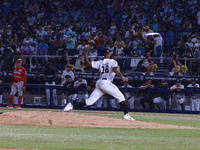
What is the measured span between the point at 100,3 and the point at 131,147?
1760cm

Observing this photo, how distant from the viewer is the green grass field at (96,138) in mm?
7504

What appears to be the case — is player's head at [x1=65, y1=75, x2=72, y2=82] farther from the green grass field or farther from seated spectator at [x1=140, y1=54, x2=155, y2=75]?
the green grass field

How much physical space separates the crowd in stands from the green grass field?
8422mm

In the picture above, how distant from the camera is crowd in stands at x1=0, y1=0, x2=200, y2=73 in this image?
62.6 ft

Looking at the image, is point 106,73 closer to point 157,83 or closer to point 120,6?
point 157,83

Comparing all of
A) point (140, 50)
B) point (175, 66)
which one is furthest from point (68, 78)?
point (175, 66)

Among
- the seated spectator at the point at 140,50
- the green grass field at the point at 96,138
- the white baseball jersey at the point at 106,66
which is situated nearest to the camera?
the green grass field at the point at 96,138

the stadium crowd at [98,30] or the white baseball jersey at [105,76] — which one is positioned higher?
the stadium crowd at [98,30]

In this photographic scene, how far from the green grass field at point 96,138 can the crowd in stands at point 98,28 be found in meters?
8.42

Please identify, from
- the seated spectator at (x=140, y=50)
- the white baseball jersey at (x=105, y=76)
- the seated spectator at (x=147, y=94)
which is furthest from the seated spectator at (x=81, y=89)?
the white baseball jersey at (x=105, y=76)

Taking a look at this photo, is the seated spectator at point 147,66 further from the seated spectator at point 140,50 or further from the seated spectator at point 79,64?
the seated spectator at point 79,64

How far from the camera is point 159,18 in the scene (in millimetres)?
21328

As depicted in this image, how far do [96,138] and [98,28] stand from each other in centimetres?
1429

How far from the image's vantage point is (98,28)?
73.5ft
